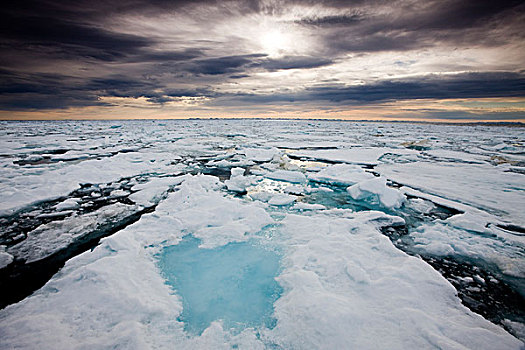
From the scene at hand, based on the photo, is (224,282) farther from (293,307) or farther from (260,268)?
(293,307)

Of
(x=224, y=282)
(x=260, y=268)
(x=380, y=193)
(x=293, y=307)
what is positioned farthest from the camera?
(x=380, y=193)

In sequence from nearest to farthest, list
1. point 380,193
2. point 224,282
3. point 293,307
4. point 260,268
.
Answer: point 293,307, point 224,282, point 260,268, point 380,193

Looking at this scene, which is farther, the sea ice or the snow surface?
the sea ice

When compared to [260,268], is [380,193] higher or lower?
higher

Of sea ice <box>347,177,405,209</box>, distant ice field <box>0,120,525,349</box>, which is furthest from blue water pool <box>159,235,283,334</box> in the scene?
sea ice <box>347,177,405,209</box>

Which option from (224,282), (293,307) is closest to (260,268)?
(224,282)

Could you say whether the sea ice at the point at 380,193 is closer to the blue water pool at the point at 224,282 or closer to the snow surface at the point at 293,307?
the snow surface at the point at 293,307

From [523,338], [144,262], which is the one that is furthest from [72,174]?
[523,338]

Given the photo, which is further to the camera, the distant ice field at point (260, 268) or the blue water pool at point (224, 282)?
the blue water pool at point (224, 282)

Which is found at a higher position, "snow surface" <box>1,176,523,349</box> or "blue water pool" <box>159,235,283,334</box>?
"snow surface" <box>1,176,523,349</box>

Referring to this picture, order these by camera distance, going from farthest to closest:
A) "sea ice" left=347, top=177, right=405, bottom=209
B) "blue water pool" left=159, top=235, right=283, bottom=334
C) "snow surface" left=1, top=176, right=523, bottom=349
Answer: "sea ice" left=347, top=177, right=405, bottom=209 < "blue water pool" left=159, top=235, right=283, bottom=334 < "snow surface" left=1, top=176, right=523, bottom=349

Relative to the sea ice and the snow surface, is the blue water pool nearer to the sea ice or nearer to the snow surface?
the snow surface

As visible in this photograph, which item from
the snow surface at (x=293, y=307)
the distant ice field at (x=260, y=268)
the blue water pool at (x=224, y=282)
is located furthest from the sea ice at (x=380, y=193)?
the blue water pool at (x=224, y=282)

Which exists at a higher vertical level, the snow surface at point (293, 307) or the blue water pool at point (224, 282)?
the snow surface at point (293, 307)
